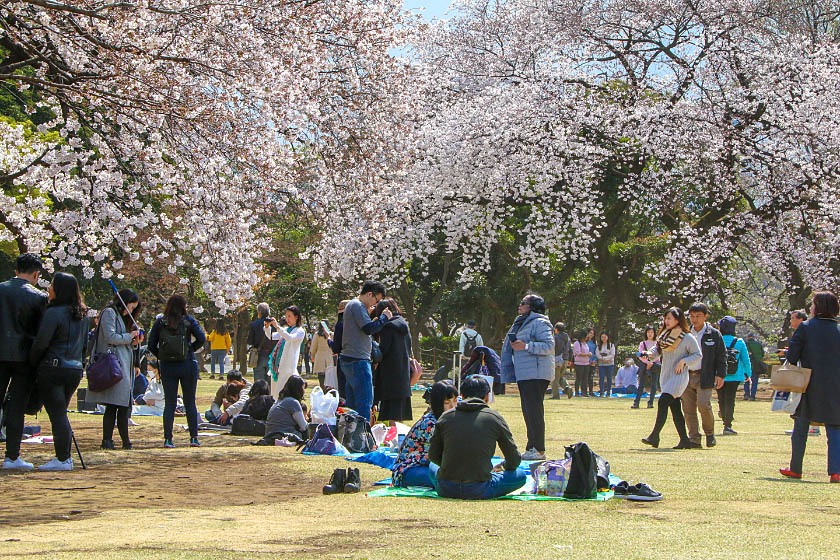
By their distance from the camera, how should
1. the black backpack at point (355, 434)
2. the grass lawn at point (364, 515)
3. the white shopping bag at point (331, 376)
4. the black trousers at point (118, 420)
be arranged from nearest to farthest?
the grass lawn at point (364, 515) → the black backpack at point (355, 434) → the black trousers at point (118, 420) → the white shopping bag at point (331, 376)

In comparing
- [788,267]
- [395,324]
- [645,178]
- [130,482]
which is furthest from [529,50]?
[130,482]

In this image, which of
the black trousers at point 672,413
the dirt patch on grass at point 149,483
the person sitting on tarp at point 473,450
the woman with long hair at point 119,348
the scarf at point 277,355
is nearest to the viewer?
the dirt patch on grass at point 149,483

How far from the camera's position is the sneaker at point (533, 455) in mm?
10773

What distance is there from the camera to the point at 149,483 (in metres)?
9.29

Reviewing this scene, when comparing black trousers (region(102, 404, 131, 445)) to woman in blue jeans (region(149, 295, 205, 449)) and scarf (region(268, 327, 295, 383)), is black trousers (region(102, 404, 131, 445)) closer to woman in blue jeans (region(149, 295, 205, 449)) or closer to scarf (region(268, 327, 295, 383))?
woman in blue jeans (region(149, 295, 205, 449))

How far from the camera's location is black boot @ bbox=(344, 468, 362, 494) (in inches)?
339

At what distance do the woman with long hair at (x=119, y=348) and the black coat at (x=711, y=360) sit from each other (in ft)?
22.4

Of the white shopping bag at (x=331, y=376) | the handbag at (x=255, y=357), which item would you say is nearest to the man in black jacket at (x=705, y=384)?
the white shopping bag at (x=331, y=376)

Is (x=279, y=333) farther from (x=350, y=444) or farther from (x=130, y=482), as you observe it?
(x=130, y=482)

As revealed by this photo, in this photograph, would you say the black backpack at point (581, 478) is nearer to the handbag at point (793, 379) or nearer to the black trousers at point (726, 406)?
the handbag at point (793, 379)

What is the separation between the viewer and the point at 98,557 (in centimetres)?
558

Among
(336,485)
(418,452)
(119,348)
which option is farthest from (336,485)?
(119,348)

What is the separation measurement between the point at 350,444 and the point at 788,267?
21.7 meters

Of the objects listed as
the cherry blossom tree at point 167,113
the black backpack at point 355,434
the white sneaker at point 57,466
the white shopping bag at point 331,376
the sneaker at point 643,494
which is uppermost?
the cherry blossom tree at point 167,113
